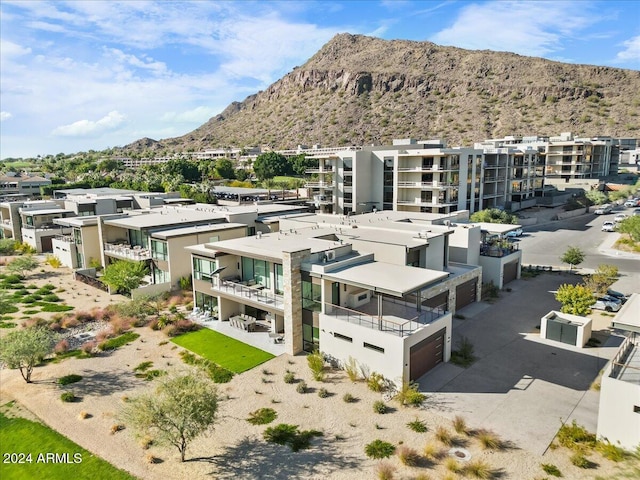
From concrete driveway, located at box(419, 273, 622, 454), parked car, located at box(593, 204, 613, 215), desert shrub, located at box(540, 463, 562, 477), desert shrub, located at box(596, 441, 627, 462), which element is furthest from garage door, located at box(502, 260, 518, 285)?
parked car, located at box(593, 204, 613, 215)

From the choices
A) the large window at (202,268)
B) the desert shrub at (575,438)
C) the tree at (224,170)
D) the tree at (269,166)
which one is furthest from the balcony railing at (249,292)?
the tree at (224,170)

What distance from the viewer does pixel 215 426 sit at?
765 inches

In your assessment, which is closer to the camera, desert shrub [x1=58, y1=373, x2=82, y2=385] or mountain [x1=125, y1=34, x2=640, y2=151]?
desert shrub [x1=58, y1=373, x2=82, y2=385]

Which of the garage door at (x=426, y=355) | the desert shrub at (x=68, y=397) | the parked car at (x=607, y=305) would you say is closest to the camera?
the desert shrub at (x=68, y=397)

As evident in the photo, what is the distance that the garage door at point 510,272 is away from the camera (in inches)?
1548

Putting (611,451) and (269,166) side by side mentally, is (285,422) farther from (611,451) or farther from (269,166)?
(269,166)

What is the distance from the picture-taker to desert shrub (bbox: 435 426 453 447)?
17.9m

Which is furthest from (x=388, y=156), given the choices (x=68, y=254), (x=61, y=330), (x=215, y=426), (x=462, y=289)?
(x=215, y=426)

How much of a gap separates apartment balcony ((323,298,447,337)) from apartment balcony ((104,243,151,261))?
21948 mm

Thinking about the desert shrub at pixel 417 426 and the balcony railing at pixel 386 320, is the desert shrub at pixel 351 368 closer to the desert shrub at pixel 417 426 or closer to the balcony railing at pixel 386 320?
the balcony railing at pixel 386 320

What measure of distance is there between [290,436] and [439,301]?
620 inches

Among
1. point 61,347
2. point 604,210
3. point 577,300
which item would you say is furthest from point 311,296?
point 604,210

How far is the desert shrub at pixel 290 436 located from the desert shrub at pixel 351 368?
182 inches

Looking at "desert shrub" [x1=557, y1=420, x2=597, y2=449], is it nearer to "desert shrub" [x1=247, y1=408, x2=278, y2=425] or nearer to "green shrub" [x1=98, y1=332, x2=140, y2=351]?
"desert shrub" [x1=247, y1=408, x2=278, y2=425]
